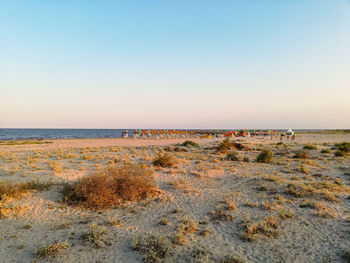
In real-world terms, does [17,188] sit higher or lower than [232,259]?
higher

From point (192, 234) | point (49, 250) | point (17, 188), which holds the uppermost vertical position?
point (17, 188)

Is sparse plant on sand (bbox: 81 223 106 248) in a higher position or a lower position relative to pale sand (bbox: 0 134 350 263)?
higher

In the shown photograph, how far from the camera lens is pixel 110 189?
805 centimetres

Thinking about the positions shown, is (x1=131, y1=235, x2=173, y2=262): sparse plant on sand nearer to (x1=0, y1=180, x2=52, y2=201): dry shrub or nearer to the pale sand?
the pale sand

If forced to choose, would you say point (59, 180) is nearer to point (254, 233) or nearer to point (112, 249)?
point (112, 249)

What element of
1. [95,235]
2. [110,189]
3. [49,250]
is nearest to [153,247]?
[95,235]

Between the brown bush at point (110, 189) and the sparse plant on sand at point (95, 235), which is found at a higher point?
the brown bush at point (110, 189)

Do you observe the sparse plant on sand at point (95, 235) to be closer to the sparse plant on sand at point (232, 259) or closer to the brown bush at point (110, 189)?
the brown bush at point (110, 189)

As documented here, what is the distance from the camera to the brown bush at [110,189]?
303 inches

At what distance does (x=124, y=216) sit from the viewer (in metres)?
7.01

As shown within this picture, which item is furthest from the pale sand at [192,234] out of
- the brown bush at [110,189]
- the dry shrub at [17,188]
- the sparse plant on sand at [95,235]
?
the brown bush at [110,189]

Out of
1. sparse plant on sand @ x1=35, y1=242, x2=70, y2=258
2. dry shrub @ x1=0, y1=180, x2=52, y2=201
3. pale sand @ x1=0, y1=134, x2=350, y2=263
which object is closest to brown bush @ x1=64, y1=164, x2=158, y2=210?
pale sand @ x1=0, y1=134, x2=350, y2=263

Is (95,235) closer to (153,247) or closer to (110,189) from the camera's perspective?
(153,247)

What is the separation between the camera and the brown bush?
303 inches
